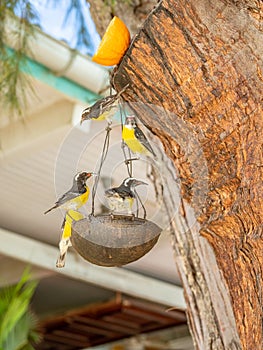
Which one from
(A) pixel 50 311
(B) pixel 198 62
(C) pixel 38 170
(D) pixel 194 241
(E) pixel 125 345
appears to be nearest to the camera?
(B) pixel 198 62

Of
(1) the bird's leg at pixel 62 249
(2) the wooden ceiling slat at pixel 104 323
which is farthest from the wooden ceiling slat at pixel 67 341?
(1) the bird's leg at pixel 62 249

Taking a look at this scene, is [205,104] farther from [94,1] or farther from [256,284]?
[94,1]

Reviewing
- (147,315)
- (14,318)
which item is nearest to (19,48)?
(14,318)

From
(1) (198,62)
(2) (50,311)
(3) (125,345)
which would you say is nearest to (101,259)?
(1) (198,62)

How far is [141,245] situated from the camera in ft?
3.39

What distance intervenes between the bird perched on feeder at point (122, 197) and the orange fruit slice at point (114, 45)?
20 centimetres

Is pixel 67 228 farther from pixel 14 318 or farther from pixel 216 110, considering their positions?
pixel 14 318

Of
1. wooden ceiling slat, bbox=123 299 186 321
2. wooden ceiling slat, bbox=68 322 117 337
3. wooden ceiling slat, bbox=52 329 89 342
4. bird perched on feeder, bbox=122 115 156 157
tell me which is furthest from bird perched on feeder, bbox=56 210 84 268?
wooden ceiling slat, bbox=52 329 89 342

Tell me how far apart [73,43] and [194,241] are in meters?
1.14

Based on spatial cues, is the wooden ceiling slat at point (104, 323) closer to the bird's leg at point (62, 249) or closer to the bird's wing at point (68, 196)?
the bird's leg at point (62, 249)

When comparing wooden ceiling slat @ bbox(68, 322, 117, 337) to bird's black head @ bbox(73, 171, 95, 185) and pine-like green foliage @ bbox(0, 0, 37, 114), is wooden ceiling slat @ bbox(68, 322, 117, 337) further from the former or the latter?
bird's black head @ bbox(73, 171, 95, 185)

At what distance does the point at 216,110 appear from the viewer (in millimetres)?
954

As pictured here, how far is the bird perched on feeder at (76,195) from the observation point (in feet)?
3.39

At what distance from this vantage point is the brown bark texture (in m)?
0.94
